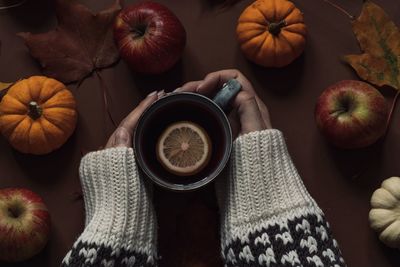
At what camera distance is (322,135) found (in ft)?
3.38

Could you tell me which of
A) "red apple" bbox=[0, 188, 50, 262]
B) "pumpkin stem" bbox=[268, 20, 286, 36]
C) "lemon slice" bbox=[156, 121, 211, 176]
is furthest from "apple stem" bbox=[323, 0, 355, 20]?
"red apple" bbox=[0, 188, 50, 262]

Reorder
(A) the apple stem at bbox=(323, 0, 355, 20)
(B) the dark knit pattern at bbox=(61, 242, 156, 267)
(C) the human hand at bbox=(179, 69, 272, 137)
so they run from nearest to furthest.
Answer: (B) the dark knit pattern at bbox=(61, 242, 156, 267) < (C) the human hand at bbox=(179, 69, 272, 137) < (A) the apple stem at bbox=(323, 0, 355, 20)

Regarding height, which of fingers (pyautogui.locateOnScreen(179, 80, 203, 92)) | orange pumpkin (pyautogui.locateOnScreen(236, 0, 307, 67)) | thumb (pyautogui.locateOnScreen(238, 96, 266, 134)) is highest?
orange pumpkin (pyautogui.locateOnScreen(236, 0, 307, 67))

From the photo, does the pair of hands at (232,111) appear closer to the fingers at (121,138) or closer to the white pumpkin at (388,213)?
the fingers at (121,138)

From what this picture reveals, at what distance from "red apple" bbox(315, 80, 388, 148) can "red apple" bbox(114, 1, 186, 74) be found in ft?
0.86

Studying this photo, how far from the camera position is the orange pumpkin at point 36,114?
3.18 feet

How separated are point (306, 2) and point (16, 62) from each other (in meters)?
0.52

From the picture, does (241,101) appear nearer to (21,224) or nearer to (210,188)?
(210,188)

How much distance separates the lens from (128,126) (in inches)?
37.6

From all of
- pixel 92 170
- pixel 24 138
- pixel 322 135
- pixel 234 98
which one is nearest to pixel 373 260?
pixel 322 135

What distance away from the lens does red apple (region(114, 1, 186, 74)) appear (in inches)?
37.9

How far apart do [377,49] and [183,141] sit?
0.39 meters

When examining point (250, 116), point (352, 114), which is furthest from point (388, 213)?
point (250, 116)

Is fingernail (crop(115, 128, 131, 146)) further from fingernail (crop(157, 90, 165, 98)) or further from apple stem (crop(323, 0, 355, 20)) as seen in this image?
apple stem (crop(323, 0, 355, 20))
